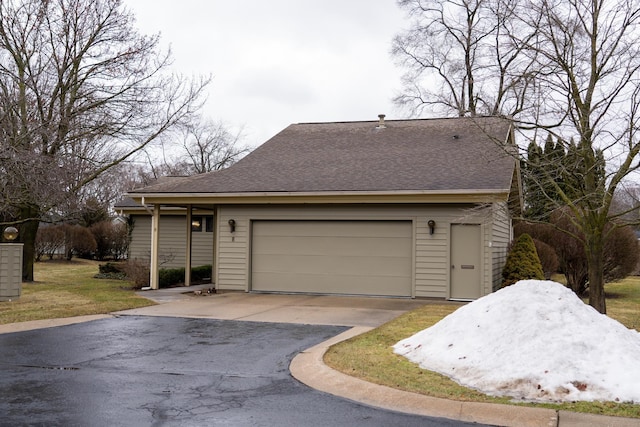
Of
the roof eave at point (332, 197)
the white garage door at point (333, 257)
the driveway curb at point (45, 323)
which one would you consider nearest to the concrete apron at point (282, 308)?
the white garage door at point (333, 257)

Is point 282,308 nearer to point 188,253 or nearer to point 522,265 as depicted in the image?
point 188,253

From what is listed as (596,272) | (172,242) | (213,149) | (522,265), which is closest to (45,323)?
(596,272)

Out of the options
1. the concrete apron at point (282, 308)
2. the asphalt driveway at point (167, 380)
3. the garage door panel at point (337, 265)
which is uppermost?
the garage door panel at point (337, 265)

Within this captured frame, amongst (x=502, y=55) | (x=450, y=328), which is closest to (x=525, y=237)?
(x=502, y=55)

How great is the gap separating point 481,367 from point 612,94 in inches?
284

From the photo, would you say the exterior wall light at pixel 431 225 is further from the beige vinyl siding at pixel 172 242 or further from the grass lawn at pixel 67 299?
the beige vinyl siding at pixel 172 242

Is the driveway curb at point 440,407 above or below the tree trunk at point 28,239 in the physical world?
below

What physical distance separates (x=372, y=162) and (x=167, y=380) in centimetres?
1120

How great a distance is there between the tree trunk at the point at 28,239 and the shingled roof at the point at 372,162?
16.0 feet

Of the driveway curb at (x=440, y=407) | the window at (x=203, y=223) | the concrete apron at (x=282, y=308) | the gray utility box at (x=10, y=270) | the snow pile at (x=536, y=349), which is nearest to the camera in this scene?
the driveway curb at (x=440, y=407)

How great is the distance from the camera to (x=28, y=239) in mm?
20125

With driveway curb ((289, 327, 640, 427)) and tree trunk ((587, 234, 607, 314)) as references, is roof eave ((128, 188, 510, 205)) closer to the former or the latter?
tree trunk ((587, 234, 607, 314))

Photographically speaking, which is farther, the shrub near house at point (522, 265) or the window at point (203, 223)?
the window at point (203, 223)

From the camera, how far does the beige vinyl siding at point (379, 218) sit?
48.4 ft
